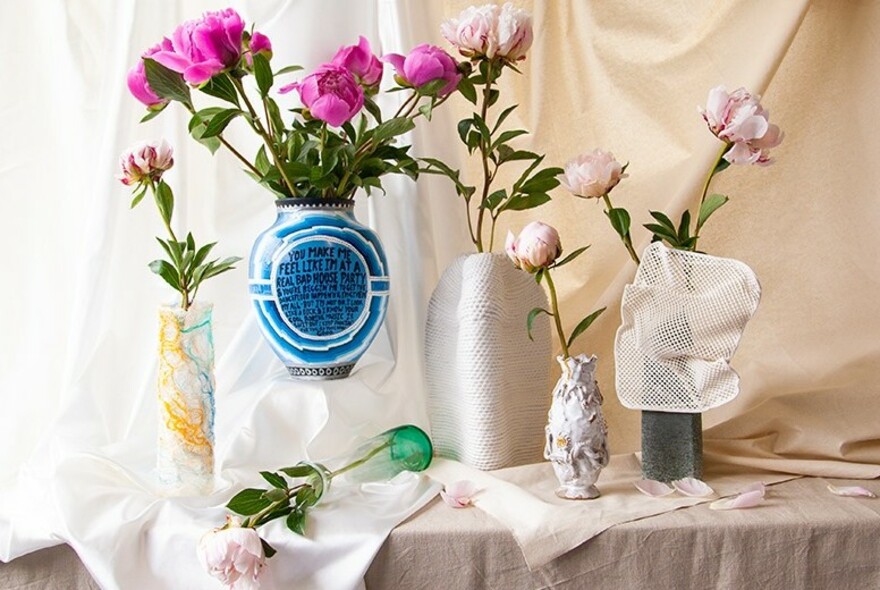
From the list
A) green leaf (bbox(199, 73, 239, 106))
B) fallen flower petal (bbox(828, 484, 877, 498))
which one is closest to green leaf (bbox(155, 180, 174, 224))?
green leaf (bbox(199, 73, 239, 106))

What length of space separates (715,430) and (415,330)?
42cm

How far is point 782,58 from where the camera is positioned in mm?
1432

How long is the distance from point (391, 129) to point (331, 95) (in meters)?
0.11

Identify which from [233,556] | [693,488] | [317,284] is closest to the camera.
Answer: [233,556]

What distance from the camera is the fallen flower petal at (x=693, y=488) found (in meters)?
1.19

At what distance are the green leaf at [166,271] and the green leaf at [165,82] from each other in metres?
0.20

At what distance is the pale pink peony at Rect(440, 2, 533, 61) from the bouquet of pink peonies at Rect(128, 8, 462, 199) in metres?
0.03

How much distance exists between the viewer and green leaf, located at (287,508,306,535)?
3.58 ft

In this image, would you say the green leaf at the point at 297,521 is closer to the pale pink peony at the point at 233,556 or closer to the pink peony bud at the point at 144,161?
the pale pink peony at the point at 233,556

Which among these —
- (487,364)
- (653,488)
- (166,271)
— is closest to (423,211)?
(487,364)

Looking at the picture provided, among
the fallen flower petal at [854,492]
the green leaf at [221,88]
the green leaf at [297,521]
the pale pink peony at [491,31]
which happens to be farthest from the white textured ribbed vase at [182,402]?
the fallen flower petal at [854,492]

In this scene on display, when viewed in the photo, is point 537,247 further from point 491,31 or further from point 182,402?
point 182,402

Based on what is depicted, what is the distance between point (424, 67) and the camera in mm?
1275

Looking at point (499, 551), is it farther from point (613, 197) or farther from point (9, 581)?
point (613, 197)
